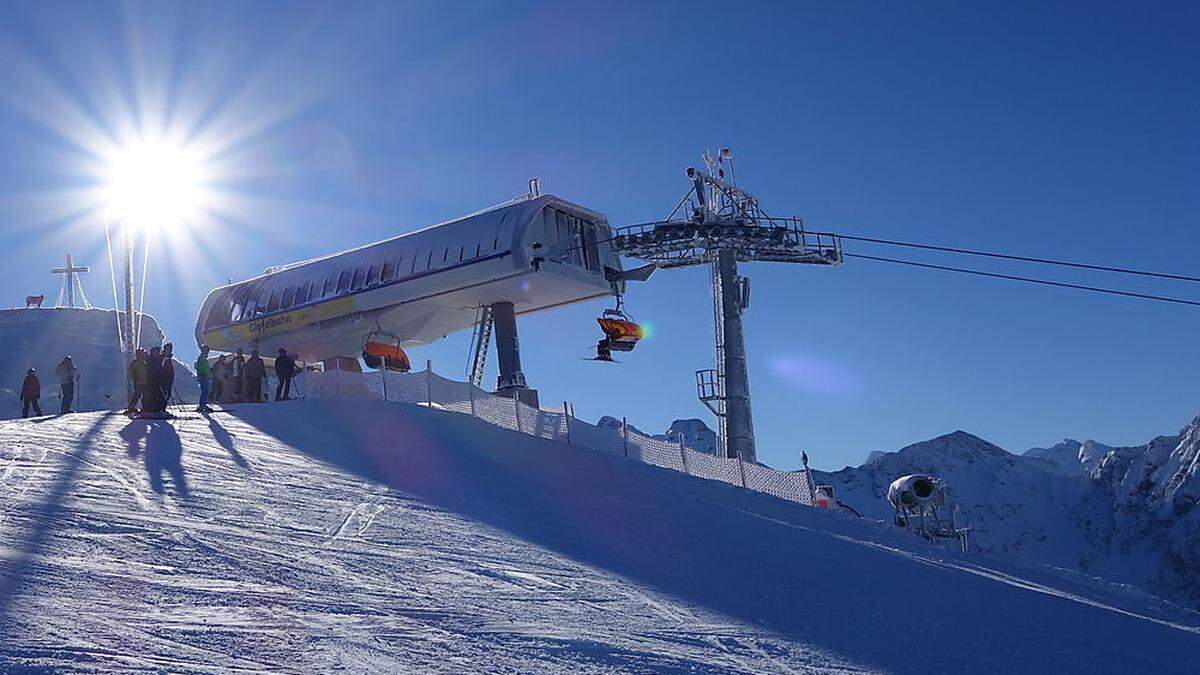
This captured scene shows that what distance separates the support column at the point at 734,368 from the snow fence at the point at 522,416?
15.4m

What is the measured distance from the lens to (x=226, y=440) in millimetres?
19328

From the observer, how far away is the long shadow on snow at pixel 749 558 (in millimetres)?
10930

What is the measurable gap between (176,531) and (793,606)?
21.0ft

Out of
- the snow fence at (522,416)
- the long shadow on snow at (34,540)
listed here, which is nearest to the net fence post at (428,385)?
the snow fence at (522,416)

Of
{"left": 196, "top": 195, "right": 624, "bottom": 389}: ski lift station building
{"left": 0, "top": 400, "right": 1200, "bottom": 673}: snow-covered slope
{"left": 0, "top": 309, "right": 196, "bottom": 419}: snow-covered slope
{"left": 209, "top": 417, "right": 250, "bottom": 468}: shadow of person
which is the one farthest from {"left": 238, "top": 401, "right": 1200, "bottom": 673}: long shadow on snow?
{"left": 0, "top": 309, "right": 196, "bottom": 419}: snow-covered slope

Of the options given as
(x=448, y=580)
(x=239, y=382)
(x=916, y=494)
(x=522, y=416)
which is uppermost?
(x=239, y=382)

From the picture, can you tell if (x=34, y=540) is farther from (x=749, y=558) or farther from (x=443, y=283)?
(x=443, y=283)

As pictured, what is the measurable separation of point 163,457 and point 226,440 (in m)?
2.75

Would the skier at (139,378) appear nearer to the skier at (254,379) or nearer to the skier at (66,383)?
the skier at (66,383)

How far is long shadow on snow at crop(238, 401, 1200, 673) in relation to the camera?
1093 centimetres

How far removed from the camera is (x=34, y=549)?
9875 millimetres

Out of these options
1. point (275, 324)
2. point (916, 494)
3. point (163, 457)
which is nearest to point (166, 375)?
point (163, 457)

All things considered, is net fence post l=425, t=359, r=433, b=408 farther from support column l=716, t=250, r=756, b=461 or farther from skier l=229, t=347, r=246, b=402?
support column l=716, t=250, r=756, b=461

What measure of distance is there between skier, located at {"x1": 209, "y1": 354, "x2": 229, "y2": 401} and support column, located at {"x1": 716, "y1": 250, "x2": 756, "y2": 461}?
68.6 feet
